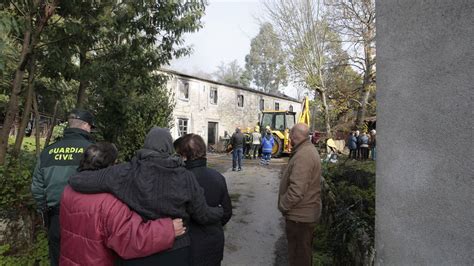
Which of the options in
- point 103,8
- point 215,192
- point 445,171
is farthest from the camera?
point 103,8

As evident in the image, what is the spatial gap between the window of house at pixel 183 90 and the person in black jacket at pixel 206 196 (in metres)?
22.2

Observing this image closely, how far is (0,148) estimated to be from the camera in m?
4.58

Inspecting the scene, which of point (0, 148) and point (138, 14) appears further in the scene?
point (138, 14)

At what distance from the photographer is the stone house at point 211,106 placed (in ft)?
80.9

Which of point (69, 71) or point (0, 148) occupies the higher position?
point (69, 71)

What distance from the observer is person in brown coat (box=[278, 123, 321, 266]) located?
3529mm

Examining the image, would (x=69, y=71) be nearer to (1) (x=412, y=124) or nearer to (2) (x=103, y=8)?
(2) (x=103, y=8)

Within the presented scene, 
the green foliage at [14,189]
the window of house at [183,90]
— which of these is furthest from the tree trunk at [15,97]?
the window of house at [183,90]

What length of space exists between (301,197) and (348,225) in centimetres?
97

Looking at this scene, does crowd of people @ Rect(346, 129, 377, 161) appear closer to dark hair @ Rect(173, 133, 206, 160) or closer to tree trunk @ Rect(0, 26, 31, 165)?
tree trunk @ Rect(0, 26, 31, 165)

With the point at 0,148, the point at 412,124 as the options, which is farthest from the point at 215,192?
the point at 0,148

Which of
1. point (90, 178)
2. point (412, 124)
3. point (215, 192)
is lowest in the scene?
point (215, 192)

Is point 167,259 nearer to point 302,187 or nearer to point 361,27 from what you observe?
point 302,187

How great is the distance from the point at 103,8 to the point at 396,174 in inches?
217
